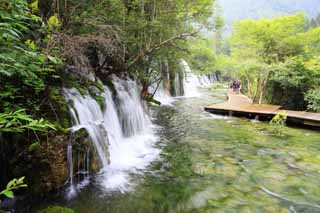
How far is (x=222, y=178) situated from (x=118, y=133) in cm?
331

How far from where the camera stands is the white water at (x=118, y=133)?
4.95 meters

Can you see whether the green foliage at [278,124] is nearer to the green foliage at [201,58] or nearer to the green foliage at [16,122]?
the green foliage at [201,58]

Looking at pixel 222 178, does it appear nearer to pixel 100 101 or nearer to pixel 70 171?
pixel 70 171

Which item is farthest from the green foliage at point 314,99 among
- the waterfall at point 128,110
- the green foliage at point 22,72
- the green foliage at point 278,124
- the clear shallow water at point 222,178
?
the green foliage at point 22,72

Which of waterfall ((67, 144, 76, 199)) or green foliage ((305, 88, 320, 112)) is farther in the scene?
green foliage ((305, 88, 320, 112))

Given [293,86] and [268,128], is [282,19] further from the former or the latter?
[268,128]

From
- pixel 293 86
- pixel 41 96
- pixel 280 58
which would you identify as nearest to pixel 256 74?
pixel 280 58

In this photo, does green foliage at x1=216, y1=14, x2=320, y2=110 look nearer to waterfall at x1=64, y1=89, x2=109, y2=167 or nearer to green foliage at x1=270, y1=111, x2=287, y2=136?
green foliage at x1=270, y1=111, x2=287, y2=136

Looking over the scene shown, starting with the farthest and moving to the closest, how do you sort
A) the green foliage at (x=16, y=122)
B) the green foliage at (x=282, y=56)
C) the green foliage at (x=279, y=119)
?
1. the green foliage at (x=282, y=56)
2. the green foliage at (x=279, y=119)
3. the green foliage at (x=16, y=122)

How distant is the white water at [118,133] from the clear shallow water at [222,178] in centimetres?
29

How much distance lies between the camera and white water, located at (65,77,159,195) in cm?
495

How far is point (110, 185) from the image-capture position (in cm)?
452

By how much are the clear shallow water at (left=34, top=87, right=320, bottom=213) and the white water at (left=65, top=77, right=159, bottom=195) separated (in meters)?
0.29

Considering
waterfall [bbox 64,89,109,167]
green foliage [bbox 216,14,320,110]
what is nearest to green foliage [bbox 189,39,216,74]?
green foliage [bbox 216,14,320,110]
